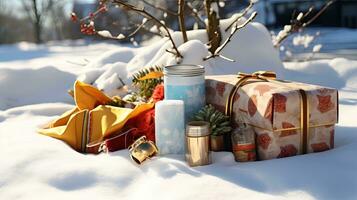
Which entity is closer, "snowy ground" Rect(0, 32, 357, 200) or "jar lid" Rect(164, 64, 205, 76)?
"snowy ground" Rect(0, 32, 357, 200)

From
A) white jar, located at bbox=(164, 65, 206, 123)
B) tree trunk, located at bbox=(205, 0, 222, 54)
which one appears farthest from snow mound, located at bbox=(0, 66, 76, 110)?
white jar, located at bbox=(164, 65, 206, 123)

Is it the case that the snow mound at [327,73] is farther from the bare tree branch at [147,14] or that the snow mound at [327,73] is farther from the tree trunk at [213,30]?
the bare tree branch at [147,14]

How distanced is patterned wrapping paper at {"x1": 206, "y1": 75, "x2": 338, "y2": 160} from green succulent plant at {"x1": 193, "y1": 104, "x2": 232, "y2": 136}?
0.08 metres

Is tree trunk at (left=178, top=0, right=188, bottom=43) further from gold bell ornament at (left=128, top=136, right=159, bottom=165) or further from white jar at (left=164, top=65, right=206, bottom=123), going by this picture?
gold bell ornament at (left=128, top=136, right=159, bottom=165)

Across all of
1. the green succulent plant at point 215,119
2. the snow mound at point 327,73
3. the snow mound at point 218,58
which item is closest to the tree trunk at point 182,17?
the snow mound at point 218,58

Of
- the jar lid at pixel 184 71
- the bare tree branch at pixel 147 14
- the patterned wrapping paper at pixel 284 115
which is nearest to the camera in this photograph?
the patterned wrapping paper at pixel 284 115

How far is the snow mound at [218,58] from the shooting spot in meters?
3.81

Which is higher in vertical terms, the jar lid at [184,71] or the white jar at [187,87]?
the jar lid at [184,71]

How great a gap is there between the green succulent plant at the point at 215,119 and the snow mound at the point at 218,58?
1429 millimetres

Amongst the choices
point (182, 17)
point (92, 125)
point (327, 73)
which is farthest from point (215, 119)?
point (327, 73)

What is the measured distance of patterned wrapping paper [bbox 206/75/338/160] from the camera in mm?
2086

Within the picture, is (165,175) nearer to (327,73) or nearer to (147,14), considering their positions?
(147,14)

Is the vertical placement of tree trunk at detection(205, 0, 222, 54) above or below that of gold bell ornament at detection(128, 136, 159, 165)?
above

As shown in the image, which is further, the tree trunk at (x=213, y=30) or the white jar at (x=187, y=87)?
the tree trunk at (x=213, y=30)
